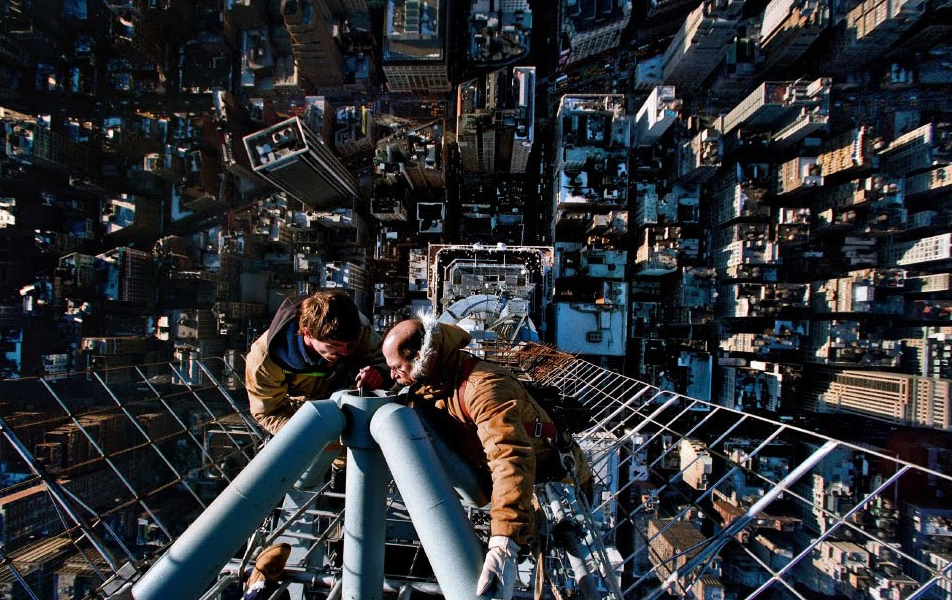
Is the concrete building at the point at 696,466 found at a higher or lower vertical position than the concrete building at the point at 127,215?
lower

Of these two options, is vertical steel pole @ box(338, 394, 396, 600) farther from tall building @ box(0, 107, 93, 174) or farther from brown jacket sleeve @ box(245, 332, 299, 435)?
tall building @ box(0, 107, 93, 174)

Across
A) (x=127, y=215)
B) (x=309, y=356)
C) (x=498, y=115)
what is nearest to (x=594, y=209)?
(x=498, y=115)

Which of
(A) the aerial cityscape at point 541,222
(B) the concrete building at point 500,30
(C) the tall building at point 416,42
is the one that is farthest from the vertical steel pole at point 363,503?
(B) the concrete building at point 500,30

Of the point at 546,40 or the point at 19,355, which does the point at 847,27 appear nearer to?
the point at 546,40

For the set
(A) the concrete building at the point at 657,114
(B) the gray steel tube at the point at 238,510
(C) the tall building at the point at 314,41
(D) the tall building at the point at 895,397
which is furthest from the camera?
(C) the tall building at the point at 314,41

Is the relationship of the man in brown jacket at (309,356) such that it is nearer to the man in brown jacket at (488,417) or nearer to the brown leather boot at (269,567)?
the man in brown jacket at (488,417)

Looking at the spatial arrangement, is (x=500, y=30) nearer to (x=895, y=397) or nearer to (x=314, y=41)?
(x=314, y=41)
